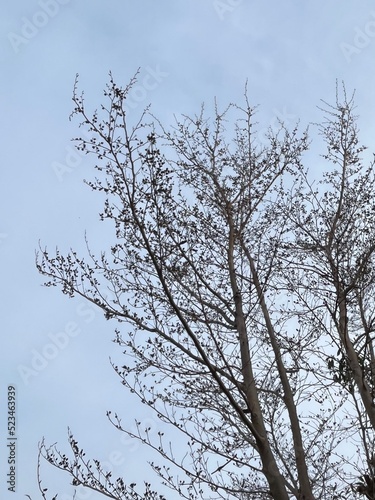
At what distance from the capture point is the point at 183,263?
7098 millimetres

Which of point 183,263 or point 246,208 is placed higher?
point 246,208

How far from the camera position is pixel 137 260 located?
7348 mm

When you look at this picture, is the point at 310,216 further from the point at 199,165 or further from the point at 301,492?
the point at 301,492

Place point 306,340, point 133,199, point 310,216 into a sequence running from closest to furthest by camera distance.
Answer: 1. point 133,199
2. point 306,340
3. point 310,216

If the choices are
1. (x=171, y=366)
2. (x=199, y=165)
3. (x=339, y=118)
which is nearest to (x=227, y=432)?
(x=171, y=366)

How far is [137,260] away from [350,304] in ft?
9.47

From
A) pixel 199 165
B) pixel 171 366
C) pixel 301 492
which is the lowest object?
pixel 301 492

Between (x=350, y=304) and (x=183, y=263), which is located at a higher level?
(x=350, y=304)

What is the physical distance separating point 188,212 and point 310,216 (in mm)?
1758

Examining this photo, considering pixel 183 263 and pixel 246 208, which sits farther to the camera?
pixel 246 208

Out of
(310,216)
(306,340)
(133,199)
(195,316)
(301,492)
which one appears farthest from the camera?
(310,216)

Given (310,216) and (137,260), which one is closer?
(137,260)

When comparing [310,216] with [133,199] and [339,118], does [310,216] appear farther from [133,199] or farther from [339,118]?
[133,199]

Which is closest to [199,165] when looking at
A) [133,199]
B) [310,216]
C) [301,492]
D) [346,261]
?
[310,216]
